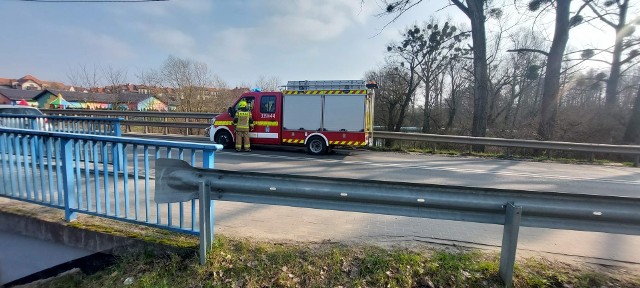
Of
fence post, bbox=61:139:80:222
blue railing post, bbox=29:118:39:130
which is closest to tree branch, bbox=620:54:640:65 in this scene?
fence post, bbox=61:139:80:222

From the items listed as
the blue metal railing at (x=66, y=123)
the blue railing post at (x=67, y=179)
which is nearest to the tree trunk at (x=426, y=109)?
the blue metal railing at (x=66, y=123)

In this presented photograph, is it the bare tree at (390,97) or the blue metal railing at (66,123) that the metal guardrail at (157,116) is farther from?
the bare tree at (390,97)

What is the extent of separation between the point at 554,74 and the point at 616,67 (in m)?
9.24

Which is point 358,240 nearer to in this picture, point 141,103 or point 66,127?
point 66,127

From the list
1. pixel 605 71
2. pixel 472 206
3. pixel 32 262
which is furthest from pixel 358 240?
pixel 605 71

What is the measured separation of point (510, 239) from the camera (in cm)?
234

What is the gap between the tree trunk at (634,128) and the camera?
Answer: 15562 millimetres

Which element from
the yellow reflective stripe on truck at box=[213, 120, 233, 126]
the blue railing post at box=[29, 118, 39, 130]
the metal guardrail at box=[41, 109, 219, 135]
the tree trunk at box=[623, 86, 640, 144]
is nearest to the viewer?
the blue railing post at box=[29, 118, 39, 130]

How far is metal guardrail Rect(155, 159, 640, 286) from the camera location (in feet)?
7.58

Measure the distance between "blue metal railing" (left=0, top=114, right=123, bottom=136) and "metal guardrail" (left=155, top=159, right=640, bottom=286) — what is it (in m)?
4.81

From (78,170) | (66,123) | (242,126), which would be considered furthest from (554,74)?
(66,123)

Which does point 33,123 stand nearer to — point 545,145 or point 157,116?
point 157,116

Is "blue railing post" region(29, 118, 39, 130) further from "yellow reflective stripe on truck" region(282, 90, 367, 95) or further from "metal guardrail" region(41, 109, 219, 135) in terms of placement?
"yellow reflective stripe on truck" region(282, 90, 367, 95)

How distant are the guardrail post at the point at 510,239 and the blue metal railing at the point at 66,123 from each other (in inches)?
278
